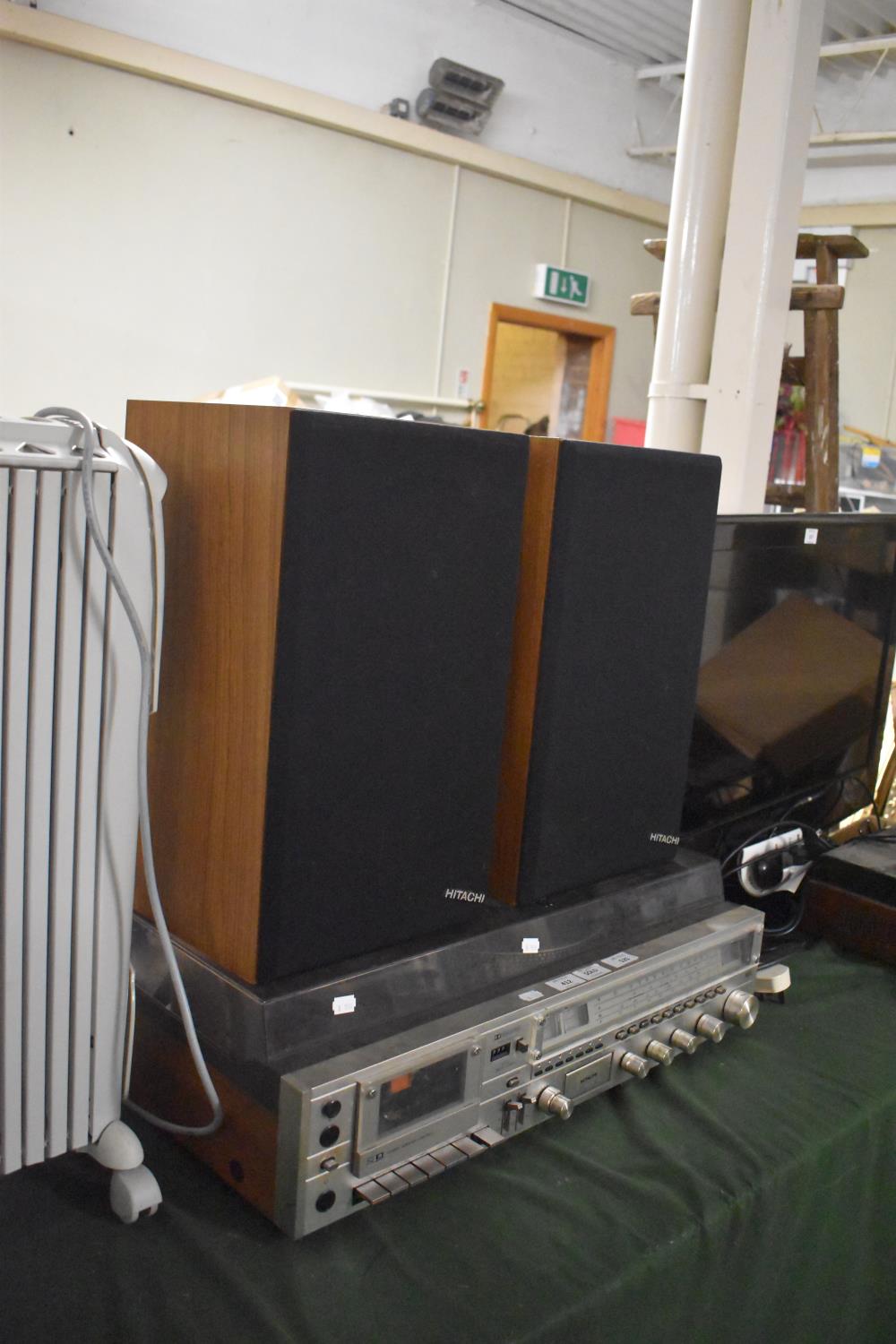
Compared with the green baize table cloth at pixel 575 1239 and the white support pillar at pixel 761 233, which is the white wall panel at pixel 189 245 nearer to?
the white support pillar at pixel 761 233

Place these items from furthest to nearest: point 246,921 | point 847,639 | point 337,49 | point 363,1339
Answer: point 337,49, point 847,639, point 246,921, point 363,1339

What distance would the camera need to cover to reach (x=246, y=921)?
0.74 meters

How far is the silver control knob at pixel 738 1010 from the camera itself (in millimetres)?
986

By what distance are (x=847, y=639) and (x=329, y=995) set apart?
1019 mm

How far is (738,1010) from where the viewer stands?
A: 99cm

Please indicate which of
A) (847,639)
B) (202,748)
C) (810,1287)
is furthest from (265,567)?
(847,639)

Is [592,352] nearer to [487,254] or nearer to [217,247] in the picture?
[487,254]

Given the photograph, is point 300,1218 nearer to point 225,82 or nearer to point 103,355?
point 103,355

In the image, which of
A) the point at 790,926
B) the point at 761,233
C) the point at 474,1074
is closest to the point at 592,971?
the point at 474,1074

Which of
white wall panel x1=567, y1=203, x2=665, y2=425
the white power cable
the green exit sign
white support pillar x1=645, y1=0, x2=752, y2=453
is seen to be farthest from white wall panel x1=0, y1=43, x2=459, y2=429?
the white power cable

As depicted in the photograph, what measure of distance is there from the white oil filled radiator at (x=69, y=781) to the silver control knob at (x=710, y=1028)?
48 cm

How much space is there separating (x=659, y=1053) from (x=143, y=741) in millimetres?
507

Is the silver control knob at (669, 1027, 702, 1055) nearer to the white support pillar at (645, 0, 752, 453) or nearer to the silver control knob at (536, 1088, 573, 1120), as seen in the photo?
the silver control knob at (536, 1088, 573, 1120)

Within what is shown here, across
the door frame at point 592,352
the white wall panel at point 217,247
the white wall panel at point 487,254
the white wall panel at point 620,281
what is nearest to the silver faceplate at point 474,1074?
the white wall panel at point 217,247
